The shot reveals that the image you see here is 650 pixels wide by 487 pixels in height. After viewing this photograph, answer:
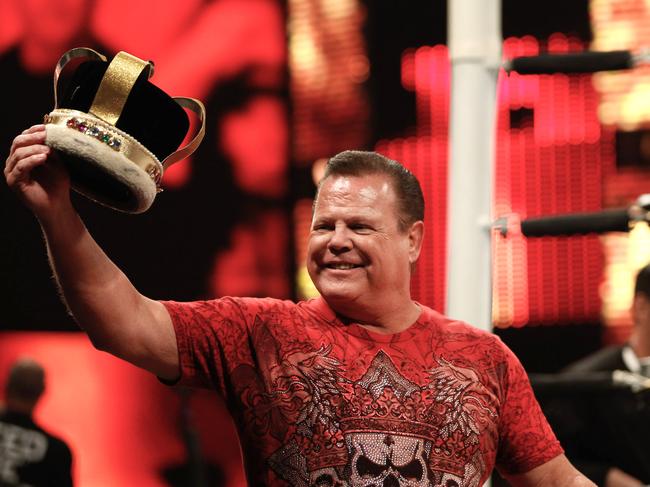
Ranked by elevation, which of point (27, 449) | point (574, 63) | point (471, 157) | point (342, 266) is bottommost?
point (27, 449)

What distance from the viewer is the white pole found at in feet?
7.41

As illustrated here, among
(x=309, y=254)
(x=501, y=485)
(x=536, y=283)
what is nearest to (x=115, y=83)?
(x=309, y=254)

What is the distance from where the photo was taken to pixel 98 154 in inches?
65.9

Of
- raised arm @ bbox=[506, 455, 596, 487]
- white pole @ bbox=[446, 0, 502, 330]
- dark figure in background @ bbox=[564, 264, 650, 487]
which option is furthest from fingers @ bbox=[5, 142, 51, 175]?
dark figure in background @ bbox=[564, 264, 650, 487]

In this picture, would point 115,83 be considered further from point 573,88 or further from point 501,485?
point 501,485

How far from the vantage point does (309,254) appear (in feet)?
6.78

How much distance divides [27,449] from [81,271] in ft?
9.23

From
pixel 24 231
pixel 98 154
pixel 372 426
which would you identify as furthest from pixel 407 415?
pixel 24 231

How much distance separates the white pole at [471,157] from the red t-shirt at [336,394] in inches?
8.8

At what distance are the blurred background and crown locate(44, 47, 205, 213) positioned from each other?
109 inches

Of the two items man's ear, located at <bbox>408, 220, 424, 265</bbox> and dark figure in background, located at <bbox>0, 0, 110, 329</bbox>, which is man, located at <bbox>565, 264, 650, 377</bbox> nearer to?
man's ear, located at <bbox>408, 220, 424, 265</bbox>

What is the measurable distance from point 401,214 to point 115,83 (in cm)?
66

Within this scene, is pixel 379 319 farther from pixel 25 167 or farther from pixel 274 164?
pixel 274 164

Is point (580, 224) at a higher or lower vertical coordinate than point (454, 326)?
higher
